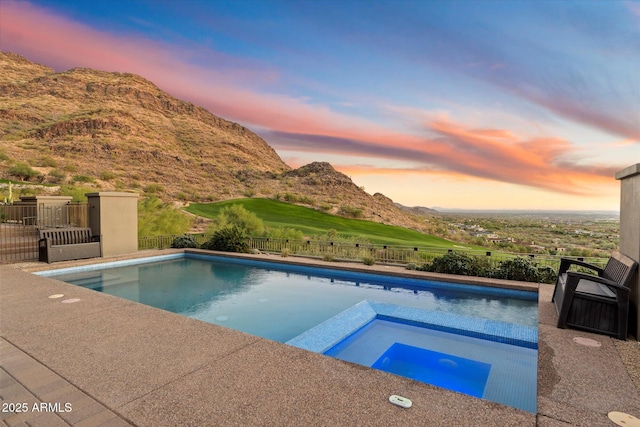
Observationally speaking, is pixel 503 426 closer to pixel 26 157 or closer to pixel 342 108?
pixel 342 108

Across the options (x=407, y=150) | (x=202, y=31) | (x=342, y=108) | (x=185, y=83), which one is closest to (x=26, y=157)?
(x=185, y=83)

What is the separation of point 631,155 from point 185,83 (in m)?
27.8

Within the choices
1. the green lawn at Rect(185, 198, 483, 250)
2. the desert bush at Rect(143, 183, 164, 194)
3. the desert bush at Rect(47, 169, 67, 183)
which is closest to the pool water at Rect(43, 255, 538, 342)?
the green lawn at Rect(185, 198, 483, 250)

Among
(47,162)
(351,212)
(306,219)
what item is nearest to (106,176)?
(47,162)

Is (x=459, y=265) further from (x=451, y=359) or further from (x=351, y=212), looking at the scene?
(x=351, y=212)

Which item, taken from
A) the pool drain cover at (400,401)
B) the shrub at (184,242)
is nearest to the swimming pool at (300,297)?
the shrub at (184,242)

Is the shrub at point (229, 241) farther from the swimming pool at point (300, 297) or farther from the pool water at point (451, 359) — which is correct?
the pool water at point (451, 359)

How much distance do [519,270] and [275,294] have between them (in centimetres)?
545

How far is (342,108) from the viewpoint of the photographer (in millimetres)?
20719

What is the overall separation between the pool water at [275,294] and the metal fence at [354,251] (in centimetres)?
122

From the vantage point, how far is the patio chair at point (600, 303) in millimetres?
3273

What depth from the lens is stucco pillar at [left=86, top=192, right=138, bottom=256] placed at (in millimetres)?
9875

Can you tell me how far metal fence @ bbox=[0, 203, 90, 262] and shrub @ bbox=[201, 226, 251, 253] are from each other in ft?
12.6

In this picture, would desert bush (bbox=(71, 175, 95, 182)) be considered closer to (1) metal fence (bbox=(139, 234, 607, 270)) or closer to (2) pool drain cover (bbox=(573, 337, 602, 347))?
(1) metal fence (bbox=(139, 234, 607, 270))
